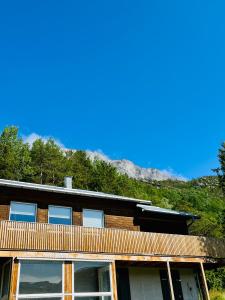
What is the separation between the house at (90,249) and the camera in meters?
14.2

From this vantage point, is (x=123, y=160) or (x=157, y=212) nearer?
(x=157, y=212)

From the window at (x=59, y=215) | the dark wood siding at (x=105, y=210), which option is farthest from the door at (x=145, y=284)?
the window at (x=59, y=215)

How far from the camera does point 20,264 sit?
13984mm

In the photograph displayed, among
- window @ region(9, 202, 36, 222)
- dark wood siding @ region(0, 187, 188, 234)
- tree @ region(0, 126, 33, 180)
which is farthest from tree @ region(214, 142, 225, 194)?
tree @ region(0, 126, 33, 180)

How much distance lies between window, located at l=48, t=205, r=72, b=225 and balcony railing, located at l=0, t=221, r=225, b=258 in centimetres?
215

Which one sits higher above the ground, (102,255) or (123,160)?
(123,160)

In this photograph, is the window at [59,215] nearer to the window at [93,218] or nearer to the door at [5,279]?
the window at [93,218]

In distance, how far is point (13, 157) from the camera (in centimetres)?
4131

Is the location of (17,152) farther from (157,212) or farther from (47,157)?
(157,212)

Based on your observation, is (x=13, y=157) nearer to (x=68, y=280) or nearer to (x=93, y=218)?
(x=93, y=218)

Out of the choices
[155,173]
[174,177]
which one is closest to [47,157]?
[174,177]

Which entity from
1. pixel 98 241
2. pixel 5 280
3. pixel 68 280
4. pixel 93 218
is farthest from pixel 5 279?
pixel 93 218

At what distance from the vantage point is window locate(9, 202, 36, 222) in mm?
16817

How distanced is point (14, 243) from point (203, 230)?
29.4 m
